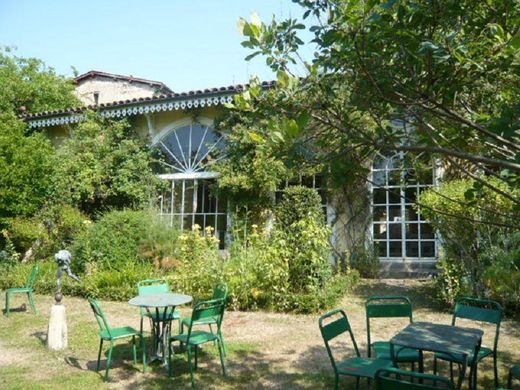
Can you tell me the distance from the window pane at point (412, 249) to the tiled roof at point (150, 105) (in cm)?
533

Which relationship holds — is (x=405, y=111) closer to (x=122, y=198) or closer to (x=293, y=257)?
(x=293, y=257)

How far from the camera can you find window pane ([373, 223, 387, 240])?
1076cm

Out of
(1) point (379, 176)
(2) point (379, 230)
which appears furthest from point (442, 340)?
(1) point (379, 176)

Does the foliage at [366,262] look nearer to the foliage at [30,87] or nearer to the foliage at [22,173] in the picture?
the foliage at [22,173]

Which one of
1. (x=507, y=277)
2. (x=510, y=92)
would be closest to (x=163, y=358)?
(x=510, y=92)

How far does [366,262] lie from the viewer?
A: 10250 millimetres

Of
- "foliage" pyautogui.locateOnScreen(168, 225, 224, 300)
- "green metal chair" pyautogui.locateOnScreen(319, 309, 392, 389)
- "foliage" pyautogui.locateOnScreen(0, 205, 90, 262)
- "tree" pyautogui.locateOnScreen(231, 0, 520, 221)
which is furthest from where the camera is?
"foliage" pyautogui.locateOnScreen(0, 205, 90, 262)

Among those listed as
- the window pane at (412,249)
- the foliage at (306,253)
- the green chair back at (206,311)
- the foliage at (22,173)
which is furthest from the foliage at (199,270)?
the foliage at (22,173)

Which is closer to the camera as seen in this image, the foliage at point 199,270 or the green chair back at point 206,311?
the green chair back at point 206,311

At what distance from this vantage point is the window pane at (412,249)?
10477mm

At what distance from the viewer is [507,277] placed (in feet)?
21.5

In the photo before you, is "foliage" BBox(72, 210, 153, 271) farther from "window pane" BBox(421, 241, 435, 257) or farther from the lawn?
"window pane" BBox(421, 241, 435, 257)

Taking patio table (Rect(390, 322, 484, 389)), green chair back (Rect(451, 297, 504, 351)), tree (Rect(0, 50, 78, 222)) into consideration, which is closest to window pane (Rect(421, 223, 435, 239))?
green chair back (Rect(451, 297, 504, 351))

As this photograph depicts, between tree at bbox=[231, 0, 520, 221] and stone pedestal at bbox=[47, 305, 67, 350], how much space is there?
407cm
